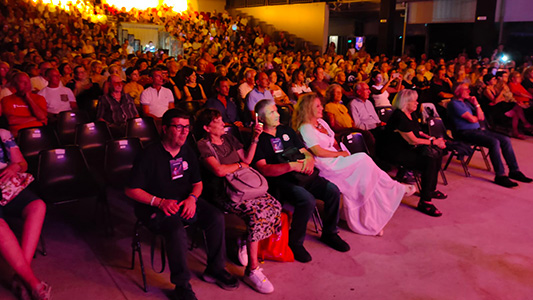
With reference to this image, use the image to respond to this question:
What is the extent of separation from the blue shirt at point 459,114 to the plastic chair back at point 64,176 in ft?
14.8

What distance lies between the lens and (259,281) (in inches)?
114

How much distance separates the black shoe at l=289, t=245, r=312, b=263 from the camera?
10.8 feet

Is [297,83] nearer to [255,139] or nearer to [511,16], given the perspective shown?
[255,139]

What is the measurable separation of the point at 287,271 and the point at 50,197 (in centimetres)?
194

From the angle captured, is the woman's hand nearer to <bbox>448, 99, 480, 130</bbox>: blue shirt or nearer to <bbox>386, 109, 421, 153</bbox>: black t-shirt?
<bbox>386, 109, 421, 153</bbox>: black t-shirt

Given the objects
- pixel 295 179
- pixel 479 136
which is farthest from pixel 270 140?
pixel 479 136

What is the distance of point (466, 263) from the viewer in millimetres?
3350

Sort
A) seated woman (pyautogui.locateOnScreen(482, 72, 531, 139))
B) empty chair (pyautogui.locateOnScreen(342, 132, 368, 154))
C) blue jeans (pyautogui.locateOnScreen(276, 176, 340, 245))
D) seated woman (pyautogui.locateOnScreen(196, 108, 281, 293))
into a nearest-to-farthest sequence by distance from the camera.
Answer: seated woman (pyautogui.locateOnScreen(196, 108, 281, 293)), blue jeans (pyautogui.locateOnScreen(276, 176, 340, 245)), empty chair (pyautogui.locateOnScreen(342, 132, 368, 154)), seated woman (pyautogui.locateOnScreen(482, 72, 531, 139))

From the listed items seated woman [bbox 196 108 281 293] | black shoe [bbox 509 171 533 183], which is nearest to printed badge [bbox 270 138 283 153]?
seated woman [bbox 196 108 281 293]

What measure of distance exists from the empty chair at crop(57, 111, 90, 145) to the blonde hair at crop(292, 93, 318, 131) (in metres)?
2.57

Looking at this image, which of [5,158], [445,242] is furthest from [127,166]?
[445,242]

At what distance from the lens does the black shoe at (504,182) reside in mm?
5246

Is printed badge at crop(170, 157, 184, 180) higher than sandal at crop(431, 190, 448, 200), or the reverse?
printed badge at crop(170, 157, 184, 180)

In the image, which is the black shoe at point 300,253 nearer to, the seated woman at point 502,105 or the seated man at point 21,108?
the seated man at point 21,108
